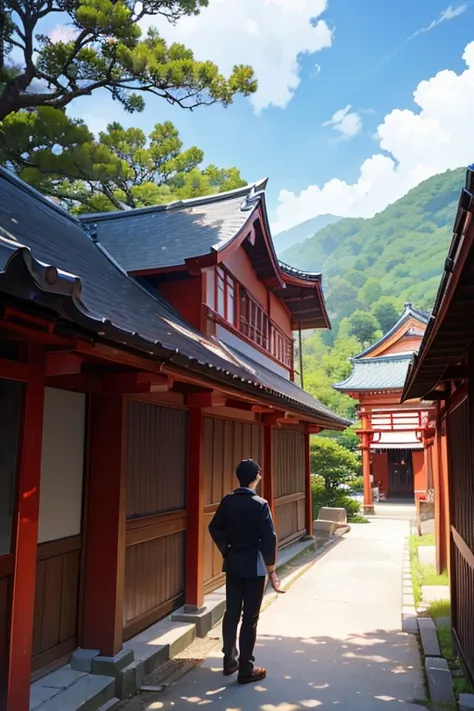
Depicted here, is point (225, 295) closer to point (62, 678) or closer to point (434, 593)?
point (434, 593)

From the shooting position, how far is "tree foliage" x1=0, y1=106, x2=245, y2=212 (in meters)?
17.0

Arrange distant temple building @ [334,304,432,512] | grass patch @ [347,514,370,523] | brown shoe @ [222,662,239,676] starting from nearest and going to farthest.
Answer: brown shoe @ [222,662,239,676] → grass patch @ [347,514,370,523] → distant temple building @ [334,304,432,512]

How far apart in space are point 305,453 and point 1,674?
510 inches

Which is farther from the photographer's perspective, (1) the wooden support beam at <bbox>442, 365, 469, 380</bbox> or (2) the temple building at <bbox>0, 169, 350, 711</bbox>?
(1) the wooden support beam at <bbox>442, 365, 469, 380</bbox>

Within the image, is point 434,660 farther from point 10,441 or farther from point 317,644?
point 10,441

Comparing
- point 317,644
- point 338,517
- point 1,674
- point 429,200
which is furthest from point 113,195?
point 429,200

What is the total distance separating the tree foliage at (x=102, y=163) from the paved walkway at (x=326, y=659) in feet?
45.0

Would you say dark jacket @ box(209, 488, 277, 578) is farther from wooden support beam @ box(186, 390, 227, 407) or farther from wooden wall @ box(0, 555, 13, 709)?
wooden wall @ box(0, 555, 13, 709)

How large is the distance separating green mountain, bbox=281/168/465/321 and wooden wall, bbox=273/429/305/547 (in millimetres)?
99604

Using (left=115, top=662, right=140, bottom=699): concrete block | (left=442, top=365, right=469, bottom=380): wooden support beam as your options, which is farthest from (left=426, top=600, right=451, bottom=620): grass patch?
(left=115, top=662, right=140, bottom=699): concrete block

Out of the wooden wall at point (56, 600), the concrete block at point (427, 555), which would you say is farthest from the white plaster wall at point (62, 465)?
the concrete block at point (427, 555)

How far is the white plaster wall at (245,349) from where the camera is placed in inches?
415

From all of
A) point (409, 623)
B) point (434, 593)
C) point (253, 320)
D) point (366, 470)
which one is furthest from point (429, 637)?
point (366, 470)

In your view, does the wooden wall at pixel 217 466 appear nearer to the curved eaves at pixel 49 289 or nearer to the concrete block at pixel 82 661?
the concrete block at pixel 82 661
